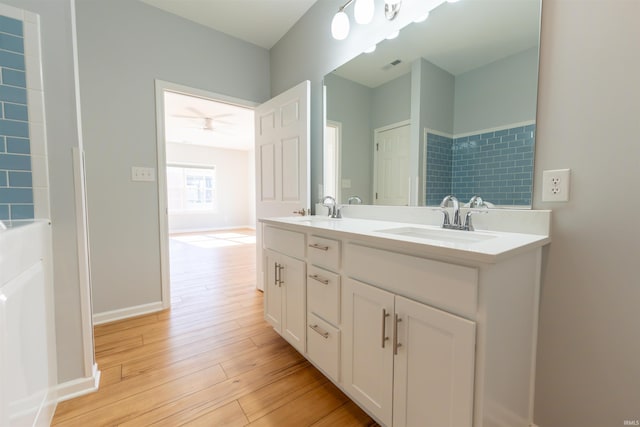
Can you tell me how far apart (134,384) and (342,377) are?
1.13 meters

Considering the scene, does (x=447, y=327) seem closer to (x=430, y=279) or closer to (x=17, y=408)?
(x=430, y=279)

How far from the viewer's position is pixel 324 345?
1.32 meters

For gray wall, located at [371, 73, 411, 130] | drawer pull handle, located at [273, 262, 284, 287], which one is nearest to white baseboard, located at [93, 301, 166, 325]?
drawer pull handle, located at [273, 262, 284, 287]

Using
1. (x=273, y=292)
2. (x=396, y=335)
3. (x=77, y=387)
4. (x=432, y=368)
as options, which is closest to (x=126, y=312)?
(x=77, y=387)

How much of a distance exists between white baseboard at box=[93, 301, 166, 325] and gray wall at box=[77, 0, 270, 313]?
3cm

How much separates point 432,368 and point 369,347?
0.90ft

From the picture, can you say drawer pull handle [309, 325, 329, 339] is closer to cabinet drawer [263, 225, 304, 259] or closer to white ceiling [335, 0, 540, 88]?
cabinet drawer [263, 225, 304, 259]

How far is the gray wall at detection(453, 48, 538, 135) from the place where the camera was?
3.55 feet

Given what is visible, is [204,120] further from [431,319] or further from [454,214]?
[431,319]

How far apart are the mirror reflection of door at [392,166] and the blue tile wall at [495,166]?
21 centimetres

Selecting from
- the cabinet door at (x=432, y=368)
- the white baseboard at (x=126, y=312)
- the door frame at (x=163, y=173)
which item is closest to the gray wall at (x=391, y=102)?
the cabinet door at (x=432, y=368)

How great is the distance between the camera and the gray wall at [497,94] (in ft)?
3.55

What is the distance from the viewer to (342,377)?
1216mm

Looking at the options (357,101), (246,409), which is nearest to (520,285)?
(246,409)
